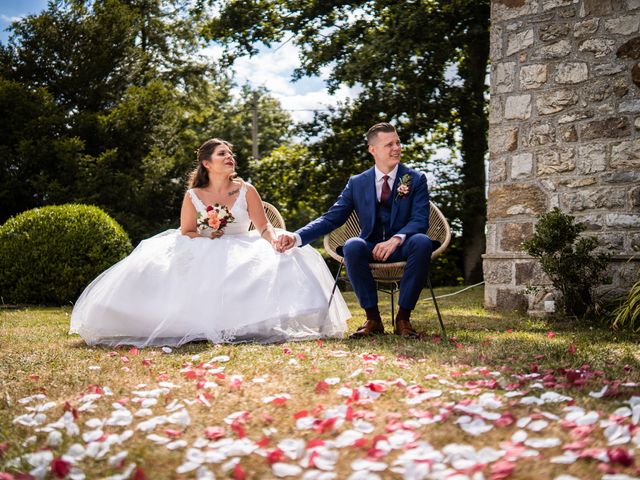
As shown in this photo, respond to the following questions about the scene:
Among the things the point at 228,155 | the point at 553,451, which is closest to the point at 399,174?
the point at 228,155

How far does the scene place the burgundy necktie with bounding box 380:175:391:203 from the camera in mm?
4410

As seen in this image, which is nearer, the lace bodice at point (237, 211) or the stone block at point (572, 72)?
the lace bodice at point (237, 211)

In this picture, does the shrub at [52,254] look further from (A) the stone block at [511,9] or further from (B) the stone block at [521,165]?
(A) the stone block at [511,9]

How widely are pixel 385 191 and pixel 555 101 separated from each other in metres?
2.12

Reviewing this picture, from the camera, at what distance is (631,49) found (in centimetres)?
519

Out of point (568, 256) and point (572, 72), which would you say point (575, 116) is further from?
point (568, 256)

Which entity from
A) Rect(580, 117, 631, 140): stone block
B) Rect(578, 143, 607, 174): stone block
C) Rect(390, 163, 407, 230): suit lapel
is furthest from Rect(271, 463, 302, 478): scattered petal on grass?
Rect(580, 117, 631, 140): stone block

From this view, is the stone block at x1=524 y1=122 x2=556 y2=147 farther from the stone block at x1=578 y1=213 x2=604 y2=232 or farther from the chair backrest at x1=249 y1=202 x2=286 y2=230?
the chair backrest at x1=249 y1=202 x2=286 y2=230

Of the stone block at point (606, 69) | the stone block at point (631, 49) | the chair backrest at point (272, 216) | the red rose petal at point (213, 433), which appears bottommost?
the red rose petal at point (213, 433)

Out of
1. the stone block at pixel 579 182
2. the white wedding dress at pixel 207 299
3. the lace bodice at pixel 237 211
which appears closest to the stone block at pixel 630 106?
the stone block at pixel 579 182

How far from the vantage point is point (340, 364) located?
9.95 feet

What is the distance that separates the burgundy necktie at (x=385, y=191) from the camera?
4410 mm

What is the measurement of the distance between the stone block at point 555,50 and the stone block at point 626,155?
940 mm

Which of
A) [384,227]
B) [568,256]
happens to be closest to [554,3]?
[568,256]
